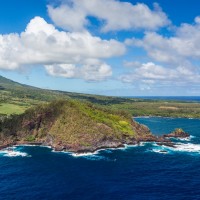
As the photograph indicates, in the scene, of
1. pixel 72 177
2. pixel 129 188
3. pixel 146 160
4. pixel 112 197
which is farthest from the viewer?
pixel 146 160

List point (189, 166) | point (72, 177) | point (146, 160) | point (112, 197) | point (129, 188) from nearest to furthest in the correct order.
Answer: point (112, 197) < point (129, 188) < point (72, 177) < point (189, 166) < point (146, 160)

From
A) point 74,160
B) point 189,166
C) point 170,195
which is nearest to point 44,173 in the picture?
point 74,160

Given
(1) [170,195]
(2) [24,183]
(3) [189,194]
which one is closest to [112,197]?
(1) [170,195]

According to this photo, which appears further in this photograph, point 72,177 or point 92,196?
point 72,177

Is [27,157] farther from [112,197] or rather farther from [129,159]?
[112,197]

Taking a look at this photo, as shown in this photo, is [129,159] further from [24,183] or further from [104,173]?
[24,183]

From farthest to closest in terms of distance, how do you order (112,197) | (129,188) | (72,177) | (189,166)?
(189,166), (72,177), (129,188), (112,197)
